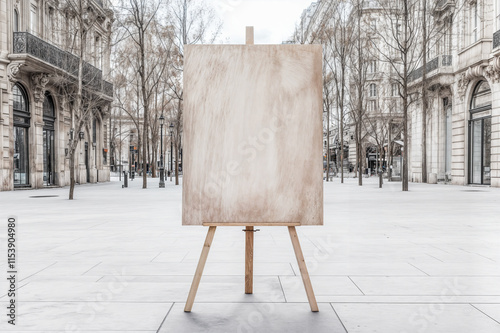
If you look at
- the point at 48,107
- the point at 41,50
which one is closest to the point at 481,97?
the point at 41,50

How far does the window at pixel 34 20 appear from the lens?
27.0 meters

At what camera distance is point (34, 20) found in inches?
1081

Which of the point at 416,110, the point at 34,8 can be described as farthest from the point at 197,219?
the point at 416,110

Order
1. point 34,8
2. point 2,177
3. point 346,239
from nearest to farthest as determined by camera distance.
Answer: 1. point 346,239
2. point 2,177
3. point 34,8

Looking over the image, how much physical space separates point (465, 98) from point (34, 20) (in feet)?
76.9

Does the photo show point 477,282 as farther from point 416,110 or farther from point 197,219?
point 416,110

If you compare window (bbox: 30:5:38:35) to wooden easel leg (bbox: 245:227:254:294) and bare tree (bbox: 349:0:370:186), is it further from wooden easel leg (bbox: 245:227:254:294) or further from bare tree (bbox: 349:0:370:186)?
wooden easel leg (bbox: 245:227:254:294)

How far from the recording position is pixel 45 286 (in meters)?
4.93

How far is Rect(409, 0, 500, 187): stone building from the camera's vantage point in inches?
1015

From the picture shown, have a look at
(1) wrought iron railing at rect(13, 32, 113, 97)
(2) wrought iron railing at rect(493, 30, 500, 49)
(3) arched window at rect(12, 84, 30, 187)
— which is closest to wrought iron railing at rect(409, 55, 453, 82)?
(2) wrought iron railing at rect(493, 30, 500, 49)

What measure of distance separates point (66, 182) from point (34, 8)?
9.91m

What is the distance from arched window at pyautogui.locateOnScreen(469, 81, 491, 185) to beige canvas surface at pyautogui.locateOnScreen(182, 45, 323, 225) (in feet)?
81.9

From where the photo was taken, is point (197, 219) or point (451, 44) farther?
point (451, 44)

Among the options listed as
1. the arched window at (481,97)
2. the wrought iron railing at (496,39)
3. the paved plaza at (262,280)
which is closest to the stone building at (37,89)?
the paved plaza at (262,280)
